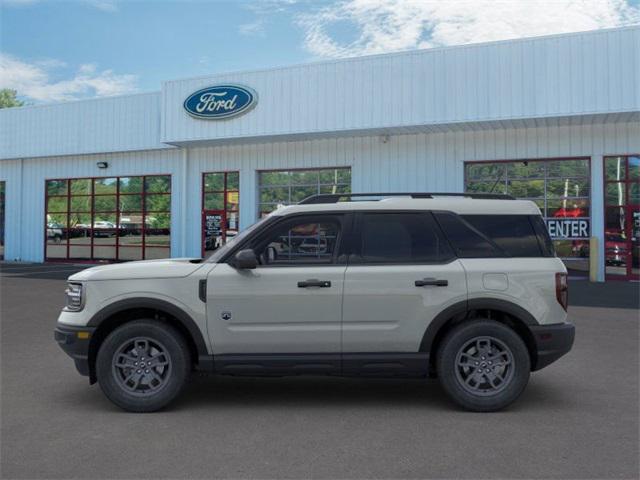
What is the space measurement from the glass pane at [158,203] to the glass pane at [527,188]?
481 inches

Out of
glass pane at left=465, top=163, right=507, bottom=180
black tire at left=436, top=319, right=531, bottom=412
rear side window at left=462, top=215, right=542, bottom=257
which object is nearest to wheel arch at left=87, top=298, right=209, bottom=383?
black tire at left=436, top=319, right=531, bottom=412

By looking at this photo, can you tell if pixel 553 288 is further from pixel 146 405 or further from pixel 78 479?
pixel 78 479

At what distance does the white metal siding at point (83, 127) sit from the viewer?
880 inches

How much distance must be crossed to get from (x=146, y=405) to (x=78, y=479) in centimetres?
133

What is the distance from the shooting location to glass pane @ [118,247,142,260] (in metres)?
23.1

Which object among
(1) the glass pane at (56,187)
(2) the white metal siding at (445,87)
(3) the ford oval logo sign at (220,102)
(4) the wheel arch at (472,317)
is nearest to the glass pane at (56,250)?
(1) the glass pane at (56,187)

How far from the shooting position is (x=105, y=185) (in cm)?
2400

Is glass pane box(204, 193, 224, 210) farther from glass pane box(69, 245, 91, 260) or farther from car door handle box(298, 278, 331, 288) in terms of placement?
car door handle box(298, 278, 331, 288)

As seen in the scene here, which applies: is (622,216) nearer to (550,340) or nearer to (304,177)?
(304,177)

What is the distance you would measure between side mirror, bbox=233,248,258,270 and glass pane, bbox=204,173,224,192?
16.8 meters

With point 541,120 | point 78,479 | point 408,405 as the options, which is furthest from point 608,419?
point 541,120

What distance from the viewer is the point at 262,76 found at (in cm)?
1903

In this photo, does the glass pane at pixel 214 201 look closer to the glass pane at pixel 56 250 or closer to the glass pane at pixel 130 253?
the glass pane at pixel 130 253

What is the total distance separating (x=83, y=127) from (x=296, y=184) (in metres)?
9.65
